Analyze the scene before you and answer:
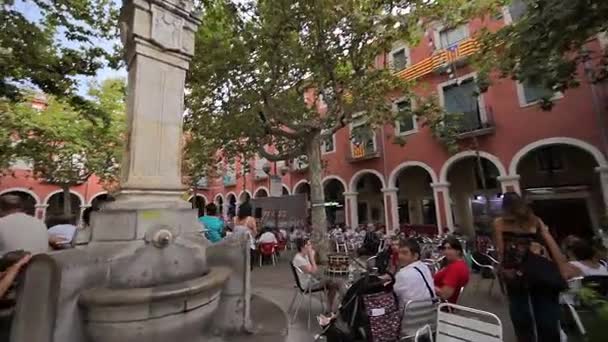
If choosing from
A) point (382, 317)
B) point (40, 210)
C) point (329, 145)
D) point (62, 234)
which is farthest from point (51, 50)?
point (40, 210)

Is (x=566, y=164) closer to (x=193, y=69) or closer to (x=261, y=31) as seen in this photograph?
(x=261, y=31)

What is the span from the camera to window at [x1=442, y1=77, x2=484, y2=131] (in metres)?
11.6

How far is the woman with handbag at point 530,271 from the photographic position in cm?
256

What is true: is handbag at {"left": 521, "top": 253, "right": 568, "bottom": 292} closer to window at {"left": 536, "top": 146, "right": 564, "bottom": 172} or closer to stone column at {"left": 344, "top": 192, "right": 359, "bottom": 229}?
window at {"left": 536, "top": 146, "right": 564, "bottom": 172}

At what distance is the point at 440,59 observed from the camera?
41.3ft

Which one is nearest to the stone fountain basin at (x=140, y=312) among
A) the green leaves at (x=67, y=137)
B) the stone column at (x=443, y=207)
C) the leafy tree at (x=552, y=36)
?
the leafy tree at (x=552, y=36)

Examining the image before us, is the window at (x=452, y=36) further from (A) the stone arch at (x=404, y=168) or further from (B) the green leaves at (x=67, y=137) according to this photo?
(B) the green leaves at (x=67, y=137)

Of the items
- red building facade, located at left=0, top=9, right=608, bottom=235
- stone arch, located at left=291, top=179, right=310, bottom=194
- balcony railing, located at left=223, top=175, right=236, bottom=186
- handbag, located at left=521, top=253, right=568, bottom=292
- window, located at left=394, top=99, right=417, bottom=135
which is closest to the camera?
handbag, located at left=521, top=253, right=568, bottom=292

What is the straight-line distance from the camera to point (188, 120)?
11.3m

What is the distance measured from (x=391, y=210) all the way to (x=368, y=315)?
37.7ft

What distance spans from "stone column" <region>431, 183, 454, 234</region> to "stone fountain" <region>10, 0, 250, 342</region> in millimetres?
10803

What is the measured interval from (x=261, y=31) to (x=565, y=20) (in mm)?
6292

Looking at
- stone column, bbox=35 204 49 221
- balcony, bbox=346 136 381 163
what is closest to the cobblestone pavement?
balcony, bbox=346 136 381 163

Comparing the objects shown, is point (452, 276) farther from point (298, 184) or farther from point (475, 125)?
point (298, 184)
